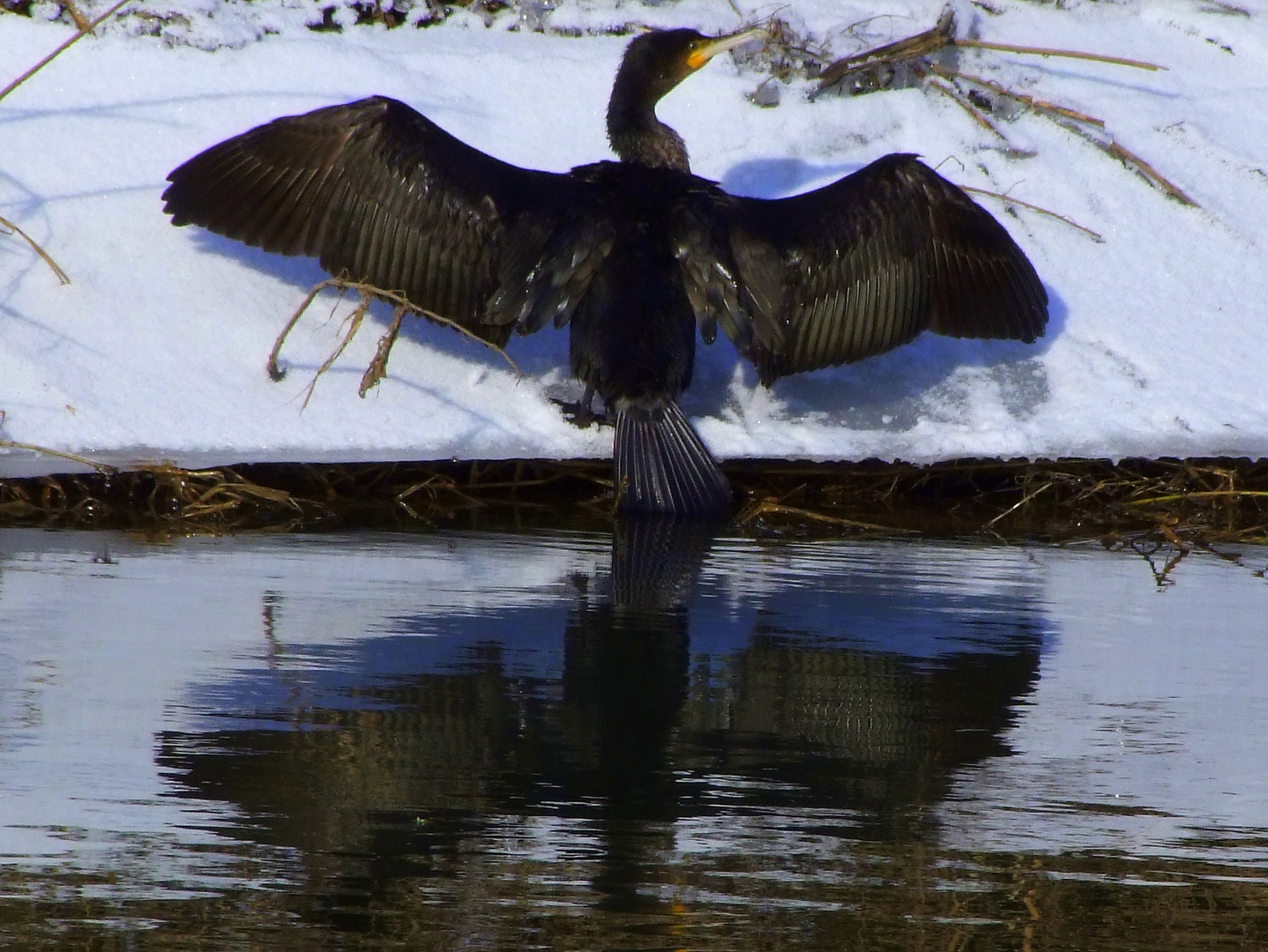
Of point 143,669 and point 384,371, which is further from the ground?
point 384,371

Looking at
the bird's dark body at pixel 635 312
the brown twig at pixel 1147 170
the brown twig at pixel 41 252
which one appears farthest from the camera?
the brown twig at pixel 1147 170

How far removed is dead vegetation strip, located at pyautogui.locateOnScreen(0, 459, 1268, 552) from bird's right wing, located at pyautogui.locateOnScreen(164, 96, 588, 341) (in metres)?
0.57

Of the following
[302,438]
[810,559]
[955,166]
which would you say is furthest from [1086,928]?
[955,166]

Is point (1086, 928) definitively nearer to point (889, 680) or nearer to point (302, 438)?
point (889, 680)

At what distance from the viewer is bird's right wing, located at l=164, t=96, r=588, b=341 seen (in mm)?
5070

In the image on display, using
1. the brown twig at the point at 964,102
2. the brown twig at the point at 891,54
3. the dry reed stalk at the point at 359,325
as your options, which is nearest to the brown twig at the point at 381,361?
the dry reed stalk at the point at 359,325

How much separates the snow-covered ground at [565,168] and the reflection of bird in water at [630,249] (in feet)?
0.90

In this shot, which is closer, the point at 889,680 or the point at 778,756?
the point at 778,756

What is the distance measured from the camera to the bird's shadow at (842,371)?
5395 mm

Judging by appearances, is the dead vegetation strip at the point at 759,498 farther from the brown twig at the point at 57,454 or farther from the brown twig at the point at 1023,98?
the brown twig at the point at 1023,98

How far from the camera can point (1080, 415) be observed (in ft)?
17.6

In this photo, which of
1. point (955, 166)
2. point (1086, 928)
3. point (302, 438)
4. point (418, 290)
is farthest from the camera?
point (955, 166)

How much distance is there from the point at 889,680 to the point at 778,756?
1.91ft

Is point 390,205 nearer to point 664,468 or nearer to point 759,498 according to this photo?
point 664,468
